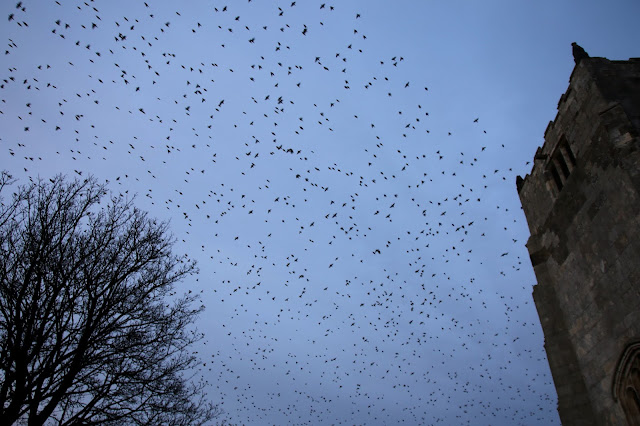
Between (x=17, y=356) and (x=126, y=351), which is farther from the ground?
(x=126, y=351)

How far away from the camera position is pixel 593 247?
11.2 meters

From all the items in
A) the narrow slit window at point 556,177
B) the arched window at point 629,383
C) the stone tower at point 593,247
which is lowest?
the arched window at point 629,383

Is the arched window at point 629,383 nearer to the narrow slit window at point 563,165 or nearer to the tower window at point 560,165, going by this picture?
the tower window at point 560,165

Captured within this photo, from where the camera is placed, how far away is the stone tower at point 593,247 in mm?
9719

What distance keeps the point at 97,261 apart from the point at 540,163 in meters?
15.3

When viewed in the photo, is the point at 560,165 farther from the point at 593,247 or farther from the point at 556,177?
the point at 593,247

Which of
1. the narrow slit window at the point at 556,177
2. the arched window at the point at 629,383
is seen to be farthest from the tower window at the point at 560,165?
the arched window at the point at 629,383

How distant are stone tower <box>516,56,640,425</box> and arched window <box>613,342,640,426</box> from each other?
0.9 inches

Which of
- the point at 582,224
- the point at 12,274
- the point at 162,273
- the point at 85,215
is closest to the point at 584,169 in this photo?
the point at 582,224

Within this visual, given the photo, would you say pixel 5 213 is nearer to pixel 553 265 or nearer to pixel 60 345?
pixel 60 345

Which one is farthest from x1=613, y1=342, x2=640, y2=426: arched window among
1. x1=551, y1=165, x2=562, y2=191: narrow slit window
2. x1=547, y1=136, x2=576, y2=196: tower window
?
x1=551, y1=165, x2=562, y2=191: narrow slit window

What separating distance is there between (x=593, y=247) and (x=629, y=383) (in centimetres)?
350

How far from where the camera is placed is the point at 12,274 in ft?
36.3

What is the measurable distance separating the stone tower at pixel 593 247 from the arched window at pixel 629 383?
0.02 m
